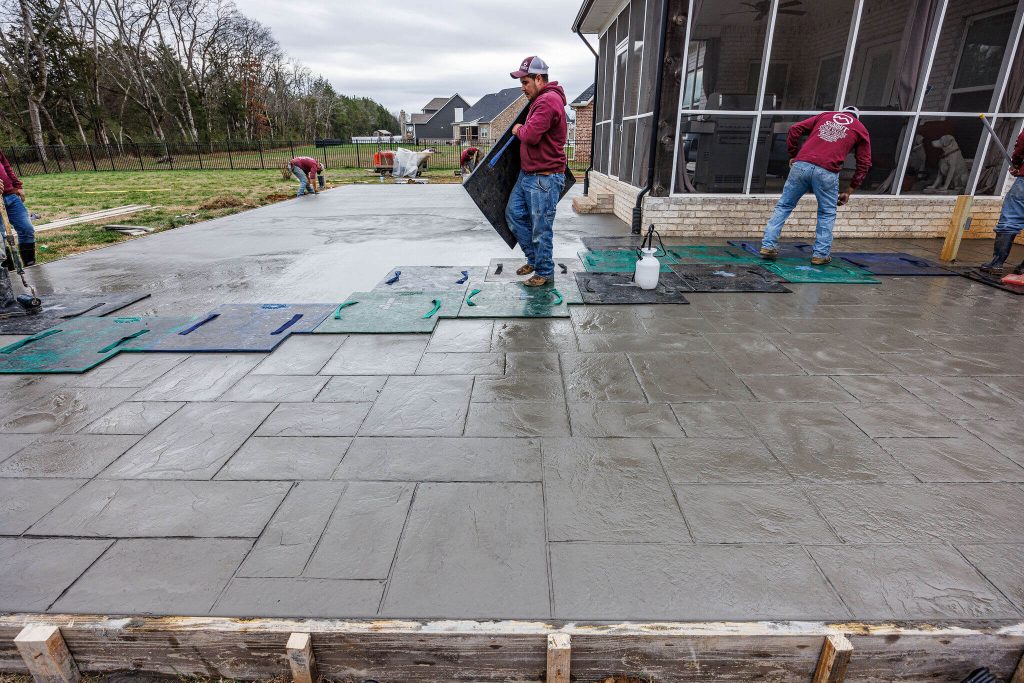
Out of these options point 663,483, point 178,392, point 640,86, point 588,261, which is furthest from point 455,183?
point 663,483

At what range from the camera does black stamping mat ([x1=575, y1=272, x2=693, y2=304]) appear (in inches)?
183

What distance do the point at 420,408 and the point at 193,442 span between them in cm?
110

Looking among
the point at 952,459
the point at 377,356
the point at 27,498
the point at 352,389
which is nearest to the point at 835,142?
the point at 952,459

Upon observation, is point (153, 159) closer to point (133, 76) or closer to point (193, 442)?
point (133, 76)

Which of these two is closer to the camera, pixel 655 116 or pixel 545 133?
pixel 545 133

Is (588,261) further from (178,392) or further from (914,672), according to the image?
(914,672)

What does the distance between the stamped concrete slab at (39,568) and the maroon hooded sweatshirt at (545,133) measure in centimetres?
384

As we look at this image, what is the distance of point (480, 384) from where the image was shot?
3.11 meters

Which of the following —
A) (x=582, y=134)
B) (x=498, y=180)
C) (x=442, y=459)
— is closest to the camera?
(x=442, y=459)

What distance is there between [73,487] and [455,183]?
16836 mm

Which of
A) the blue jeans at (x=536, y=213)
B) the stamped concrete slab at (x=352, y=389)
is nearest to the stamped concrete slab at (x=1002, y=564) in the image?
the stamped concrete slab at (x=352, y=389)

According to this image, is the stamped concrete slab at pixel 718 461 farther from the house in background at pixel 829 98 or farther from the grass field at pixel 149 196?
the grass field at pixel 149 196

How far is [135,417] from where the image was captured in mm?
2785

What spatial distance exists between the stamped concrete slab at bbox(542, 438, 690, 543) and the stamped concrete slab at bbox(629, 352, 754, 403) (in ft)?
2.01
